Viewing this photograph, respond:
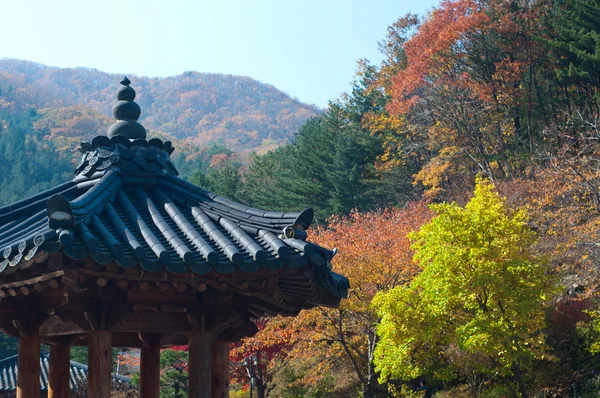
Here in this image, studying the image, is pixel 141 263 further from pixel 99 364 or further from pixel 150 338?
pixel 150 338

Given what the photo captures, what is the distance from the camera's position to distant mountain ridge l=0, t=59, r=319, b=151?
3718 inches

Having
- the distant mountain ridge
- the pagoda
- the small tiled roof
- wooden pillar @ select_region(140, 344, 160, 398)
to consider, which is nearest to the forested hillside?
the small tiled roof

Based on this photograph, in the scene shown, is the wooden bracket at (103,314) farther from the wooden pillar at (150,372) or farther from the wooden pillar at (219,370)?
the wooden pillar at (150,372)

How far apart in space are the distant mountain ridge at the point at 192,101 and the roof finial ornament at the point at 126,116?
274 feet

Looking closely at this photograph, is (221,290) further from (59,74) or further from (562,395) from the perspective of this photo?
(59,74)

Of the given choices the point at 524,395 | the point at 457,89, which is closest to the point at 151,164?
the point at 524,395

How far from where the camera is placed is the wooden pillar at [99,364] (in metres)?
4.41

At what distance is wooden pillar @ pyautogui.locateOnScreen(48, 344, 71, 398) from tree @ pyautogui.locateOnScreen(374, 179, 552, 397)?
10112 millimetres

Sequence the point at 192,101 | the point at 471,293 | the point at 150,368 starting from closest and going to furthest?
the point at 150,368 → the point at 471,293 → the point at 192,101

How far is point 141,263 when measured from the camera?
12.5 ft

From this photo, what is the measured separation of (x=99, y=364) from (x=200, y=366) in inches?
27.7

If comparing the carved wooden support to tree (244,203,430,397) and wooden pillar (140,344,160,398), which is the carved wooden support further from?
tree (244,203,430,397)

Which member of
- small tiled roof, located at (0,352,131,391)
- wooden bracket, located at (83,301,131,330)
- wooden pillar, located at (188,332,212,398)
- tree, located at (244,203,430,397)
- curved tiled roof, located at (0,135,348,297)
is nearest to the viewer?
curved tiled roof, located at (0,135,348,297)

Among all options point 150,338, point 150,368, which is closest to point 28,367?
point 150,338
